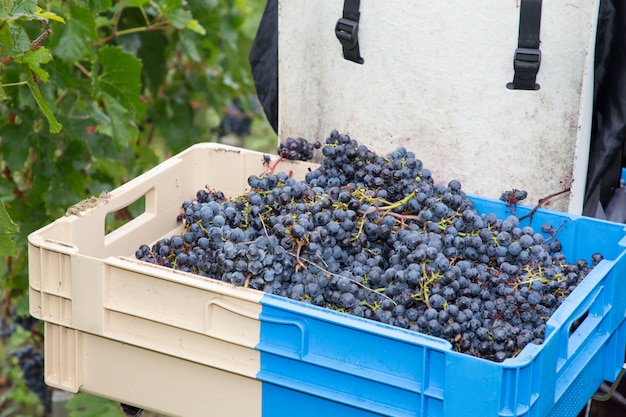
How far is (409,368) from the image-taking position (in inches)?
52.4

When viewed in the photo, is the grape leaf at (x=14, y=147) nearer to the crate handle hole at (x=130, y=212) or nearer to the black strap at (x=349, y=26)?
the crate handle hole at (x=130, y=212)

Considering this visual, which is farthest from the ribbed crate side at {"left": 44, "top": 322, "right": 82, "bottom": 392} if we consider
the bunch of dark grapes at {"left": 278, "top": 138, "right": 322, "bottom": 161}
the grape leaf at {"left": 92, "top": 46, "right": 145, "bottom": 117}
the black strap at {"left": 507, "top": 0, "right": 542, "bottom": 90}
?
the black strap at {"left": 507, "top": 0, "right": 542, "bottom": 90}

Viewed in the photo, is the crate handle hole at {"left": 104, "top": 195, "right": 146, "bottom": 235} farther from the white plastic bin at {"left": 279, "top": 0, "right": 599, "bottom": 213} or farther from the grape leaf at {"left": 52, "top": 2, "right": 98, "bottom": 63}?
the white plastic bin at {"left": 279, "top": 0, "right": 599, "bottom": 213}

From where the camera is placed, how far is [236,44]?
3.16m

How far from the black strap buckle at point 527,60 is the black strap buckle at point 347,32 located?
33 cm

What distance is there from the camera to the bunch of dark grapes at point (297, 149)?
1.96m

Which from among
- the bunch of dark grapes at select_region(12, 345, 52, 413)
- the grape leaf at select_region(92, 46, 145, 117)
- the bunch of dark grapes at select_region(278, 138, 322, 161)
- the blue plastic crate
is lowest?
the bunch of dark grapes at select_region(12, 345, 52, 413)

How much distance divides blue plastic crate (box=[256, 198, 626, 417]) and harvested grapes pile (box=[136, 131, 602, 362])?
0.26 ft

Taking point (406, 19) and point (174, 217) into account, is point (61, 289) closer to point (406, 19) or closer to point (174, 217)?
point (174, 217)

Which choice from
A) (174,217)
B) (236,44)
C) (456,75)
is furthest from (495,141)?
(236,44)

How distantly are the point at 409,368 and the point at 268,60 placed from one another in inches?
43.2

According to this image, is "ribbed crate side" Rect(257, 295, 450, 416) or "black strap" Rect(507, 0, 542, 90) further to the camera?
"black strap" Rect(507, 0, 542, 90)

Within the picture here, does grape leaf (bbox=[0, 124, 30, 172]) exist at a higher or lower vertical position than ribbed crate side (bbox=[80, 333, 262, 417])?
higher

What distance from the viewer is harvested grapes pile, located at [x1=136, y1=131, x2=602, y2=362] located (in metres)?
1.47
